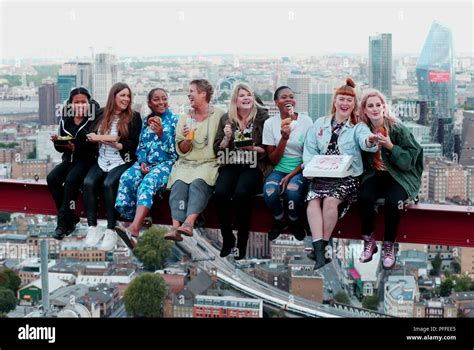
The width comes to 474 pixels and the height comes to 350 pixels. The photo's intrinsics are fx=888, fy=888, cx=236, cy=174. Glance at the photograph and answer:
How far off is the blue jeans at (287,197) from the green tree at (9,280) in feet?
14.0

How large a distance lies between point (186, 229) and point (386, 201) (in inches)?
28.0

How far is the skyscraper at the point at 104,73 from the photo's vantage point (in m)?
10.5

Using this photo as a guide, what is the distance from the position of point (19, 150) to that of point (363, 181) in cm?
1193

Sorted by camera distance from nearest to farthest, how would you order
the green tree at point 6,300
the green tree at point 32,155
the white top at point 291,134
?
the white top at point 291,134
the green tree at point 6,300
the green tree at point 32,155

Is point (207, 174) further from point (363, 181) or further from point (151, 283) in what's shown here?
A: point (151, 283)

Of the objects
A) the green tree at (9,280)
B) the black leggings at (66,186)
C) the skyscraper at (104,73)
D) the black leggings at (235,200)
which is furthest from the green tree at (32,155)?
the black leggings at (235,200)

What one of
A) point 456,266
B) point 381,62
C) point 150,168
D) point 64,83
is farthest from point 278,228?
Result: point 381,62

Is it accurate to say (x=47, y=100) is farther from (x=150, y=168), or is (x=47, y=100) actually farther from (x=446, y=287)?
(x=150, y=168)

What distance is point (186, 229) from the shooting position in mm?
3160

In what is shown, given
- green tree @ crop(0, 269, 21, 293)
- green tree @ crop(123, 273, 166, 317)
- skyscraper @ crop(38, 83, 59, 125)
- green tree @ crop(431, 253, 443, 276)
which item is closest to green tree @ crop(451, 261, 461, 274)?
green tree @ crop(431, 253, 443, 276)

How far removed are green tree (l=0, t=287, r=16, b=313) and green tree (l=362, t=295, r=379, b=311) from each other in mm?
2489

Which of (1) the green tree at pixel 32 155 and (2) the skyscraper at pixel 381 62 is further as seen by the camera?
(2) the skyscraper at pixel 381 62

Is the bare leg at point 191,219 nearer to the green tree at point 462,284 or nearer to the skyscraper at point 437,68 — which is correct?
the green tree at point 462,284

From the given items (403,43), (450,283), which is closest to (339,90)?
(450,283)
